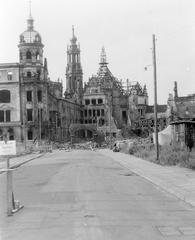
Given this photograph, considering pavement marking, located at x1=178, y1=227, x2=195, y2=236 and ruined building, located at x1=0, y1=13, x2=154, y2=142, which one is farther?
ruined building, located at x1=0, y1=13, x2=154, y2=142

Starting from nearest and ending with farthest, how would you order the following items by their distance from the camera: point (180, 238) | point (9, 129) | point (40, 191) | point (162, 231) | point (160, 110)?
point (180, 238) < point (162, 231) < point (40, 191) < point (9, 129) < point (160, 110)

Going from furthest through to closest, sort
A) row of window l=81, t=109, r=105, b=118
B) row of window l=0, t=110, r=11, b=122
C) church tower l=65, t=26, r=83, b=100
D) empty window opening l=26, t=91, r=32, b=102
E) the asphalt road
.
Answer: church tower l=65, t=26, r=83, b=100
row of window l=81, t=109, r=105, b=118
empty window opening l=26, t=91, r=32, b=102
row of window l=0, t=110, r=11, b=122
the asphalt road

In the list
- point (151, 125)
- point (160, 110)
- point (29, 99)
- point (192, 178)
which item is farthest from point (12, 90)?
point (192, 178)

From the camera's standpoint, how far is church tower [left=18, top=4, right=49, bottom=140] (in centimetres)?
7031

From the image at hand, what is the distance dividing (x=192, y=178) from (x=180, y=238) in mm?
9145

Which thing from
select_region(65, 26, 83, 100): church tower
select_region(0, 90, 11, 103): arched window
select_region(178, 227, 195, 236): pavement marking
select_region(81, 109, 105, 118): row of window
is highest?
select_region(65, 26, 83, 100): church tower

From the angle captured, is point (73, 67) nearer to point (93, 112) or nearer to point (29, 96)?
point (93, 112)

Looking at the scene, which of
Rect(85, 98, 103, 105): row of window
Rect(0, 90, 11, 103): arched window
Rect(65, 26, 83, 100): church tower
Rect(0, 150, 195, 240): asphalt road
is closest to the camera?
Rect(0, 150, 195, 240): asphalt road

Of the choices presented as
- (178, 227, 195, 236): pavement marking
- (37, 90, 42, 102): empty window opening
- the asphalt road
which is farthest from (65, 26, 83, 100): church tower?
(178, 227, 195, 236): pavement marking

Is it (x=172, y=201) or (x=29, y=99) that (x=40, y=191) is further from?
(x=29, y=99)

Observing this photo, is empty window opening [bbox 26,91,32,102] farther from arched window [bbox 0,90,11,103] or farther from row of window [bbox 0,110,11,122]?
row of window [bbox 0,110,11,122]

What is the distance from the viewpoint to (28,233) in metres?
7.39

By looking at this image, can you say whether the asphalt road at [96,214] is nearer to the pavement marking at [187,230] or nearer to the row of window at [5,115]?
the pavement marking at [187,230]

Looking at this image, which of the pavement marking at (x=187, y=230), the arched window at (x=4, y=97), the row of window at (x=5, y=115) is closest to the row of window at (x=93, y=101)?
the arched window at (x=4, y=97)
